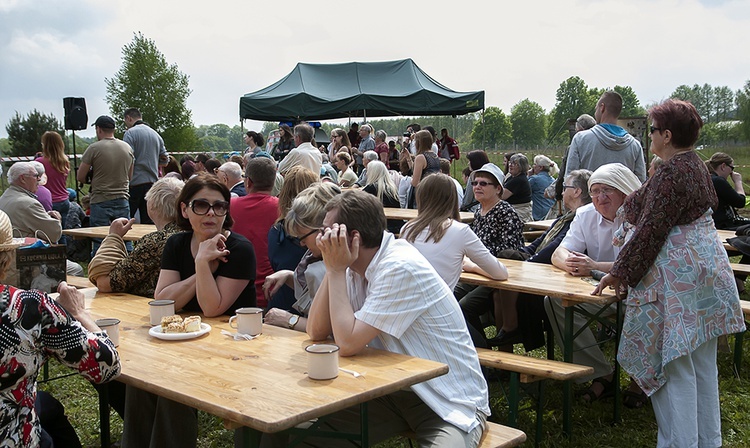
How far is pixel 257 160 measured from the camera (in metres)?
4.63

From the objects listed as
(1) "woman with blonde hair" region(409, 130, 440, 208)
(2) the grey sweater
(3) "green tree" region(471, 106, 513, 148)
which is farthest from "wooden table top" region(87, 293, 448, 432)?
(3) "green tree" region(471, 106, 513, 148)

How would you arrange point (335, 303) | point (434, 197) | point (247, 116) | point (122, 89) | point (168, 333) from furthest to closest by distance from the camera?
point (122, 89) → point (247, 116) → point (434, 197) → point (168, 333) → point (335, 303)

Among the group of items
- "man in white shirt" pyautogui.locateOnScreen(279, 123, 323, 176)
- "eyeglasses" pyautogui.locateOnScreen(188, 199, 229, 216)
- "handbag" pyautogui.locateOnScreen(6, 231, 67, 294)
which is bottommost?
"handbag" pyautogui.locateOnScreen(6, 231, 67, 294)

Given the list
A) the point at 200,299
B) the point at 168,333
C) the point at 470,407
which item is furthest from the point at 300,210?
the point at 470,407

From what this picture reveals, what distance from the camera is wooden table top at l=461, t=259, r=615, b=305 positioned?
3.22 metres

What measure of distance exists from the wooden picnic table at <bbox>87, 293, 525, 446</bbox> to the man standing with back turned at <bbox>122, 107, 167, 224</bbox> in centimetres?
598

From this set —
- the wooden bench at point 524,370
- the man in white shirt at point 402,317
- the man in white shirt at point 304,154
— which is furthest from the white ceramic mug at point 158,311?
the man in white shirt at point 304,154

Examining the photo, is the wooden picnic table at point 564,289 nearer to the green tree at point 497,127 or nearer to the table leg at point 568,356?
the table leg at point 568,356

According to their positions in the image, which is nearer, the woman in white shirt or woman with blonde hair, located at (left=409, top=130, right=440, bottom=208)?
the woman in white shirt

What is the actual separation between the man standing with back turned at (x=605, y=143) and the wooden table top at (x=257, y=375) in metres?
3.82

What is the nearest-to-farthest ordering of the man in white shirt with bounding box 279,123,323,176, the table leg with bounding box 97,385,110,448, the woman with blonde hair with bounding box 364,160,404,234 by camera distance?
the table leg with bounding box 97,385,110,448
the man in white shirt with bounding box 279,123,323,176
the woman with blonde hair with bounding box 364,160,404,234

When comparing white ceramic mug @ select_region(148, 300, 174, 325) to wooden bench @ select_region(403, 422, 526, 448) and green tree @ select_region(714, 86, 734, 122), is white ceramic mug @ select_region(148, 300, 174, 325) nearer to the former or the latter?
wooden bench @ select_region(403, 422, 526, 448)

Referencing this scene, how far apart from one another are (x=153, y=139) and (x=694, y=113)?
6.79 meters

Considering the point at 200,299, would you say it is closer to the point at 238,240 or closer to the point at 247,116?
the point at 238,240
